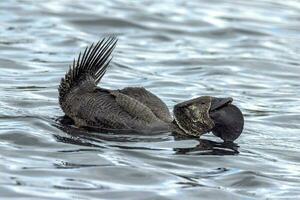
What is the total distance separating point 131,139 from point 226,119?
946 mm

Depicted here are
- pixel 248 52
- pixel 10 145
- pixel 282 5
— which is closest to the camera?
pixel 10 145

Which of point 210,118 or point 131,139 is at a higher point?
point 210,118

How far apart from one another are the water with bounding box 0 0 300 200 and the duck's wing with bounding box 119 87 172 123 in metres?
0.27

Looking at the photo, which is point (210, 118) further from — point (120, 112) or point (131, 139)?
Answer: point (120, 112)

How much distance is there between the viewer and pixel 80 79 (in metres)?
11.4

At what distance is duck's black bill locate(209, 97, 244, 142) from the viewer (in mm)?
10617

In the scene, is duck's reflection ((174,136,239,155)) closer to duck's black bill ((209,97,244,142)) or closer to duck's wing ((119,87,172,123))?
duck's black bill ((209,97,244,142))

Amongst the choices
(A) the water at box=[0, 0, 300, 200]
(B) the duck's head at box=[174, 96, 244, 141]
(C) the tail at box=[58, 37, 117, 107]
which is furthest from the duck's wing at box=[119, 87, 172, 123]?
(C) the tail at box=[58, 37, 117, 107]

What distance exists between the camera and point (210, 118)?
1074cm

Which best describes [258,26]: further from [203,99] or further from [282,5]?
[203,99]

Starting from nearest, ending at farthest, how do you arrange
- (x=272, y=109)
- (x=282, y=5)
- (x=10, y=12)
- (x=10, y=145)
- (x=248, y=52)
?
(x=10, y=145) → (x=272, y=109) → (x=248, y=52) → (x=10, y=12) → (x=282, y=5)

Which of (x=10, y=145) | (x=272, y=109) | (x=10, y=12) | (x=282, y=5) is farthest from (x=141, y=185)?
(x=282, y=5)

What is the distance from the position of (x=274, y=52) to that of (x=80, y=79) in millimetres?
6175

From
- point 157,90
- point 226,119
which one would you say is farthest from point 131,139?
point 157,90
